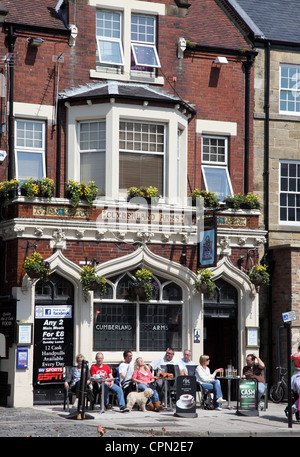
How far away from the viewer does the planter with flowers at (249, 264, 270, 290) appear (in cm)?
2320

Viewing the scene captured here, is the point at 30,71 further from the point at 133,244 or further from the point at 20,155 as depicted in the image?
the point at 133,244

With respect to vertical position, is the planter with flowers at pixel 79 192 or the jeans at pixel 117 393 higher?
the planter with flowers at pixel 79 192

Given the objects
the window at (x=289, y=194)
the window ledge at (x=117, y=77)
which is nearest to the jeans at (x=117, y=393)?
the window at (x=289, y=194)

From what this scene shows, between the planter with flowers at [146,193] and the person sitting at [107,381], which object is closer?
the person sitting at [107,381]

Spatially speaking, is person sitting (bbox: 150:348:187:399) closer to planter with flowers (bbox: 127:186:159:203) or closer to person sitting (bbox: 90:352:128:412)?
person sitting (bbox: 90:352:128:412)

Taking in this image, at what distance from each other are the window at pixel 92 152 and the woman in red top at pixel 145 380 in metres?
4.82

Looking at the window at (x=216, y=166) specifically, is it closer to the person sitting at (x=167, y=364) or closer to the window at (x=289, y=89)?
the window at (x=289, y=89)

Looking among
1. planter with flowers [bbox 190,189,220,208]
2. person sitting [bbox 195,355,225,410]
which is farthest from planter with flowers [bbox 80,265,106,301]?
planter with flowers [bbox 190,189,220,208]

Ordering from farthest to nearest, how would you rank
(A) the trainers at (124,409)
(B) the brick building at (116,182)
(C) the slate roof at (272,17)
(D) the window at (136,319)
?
(C) the slate roof at (272,17), (D) the window at (136,319), (B) the brick building at (116,182), (A) the trainers at (124,409)

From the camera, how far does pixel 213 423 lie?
1794 cm

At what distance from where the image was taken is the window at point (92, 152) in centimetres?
2253

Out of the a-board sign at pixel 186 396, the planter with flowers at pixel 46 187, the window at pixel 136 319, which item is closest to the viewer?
the a-board sign at pixel 186 396

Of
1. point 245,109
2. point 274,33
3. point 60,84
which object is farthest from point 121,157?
point 274,33

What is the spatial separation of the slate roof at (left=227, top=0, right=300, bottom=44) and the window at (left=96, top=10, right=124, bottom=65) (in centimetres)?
396
